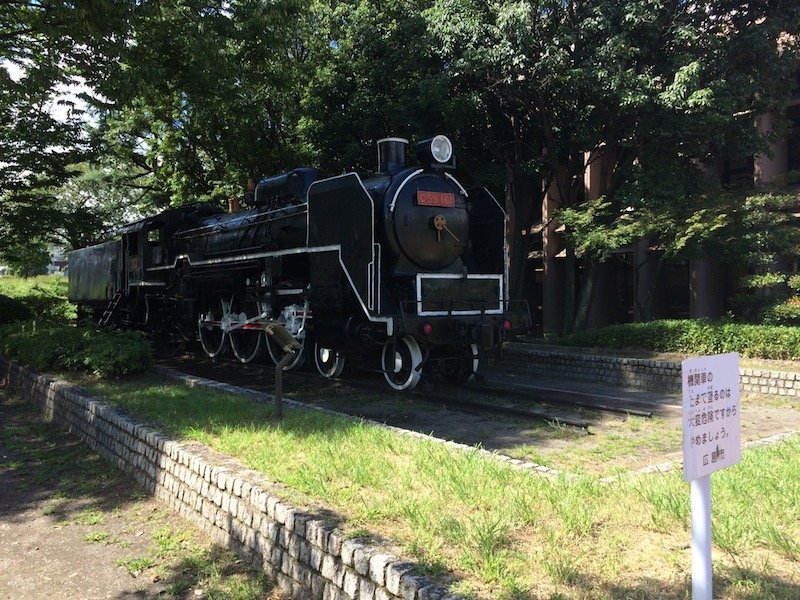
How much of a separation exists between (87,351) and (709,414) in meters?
9.08

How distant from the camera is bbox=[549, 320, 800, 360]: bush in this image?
10.5 metres

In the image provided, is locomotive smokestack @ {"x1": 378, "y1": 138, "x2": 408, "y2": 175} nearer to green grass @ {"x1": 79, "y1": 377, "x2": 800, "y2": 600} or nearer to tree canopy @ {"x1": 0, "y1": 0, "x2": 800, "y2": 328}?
tree canopy @ {"x1": 0, "y1": 0, "x2": 800, "y2": 328}

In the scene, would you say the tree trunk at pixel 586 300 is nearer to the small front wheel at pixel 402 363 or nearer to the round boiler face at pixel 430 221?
the round boiler face at pixel 430 221

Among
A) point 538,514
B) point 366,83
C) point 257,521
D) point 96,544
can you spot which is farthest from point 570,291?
point 96,544

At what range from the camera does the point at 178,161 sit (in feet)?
69.9

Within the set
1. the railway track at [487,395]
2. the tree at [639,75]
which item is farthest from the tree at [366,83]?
the railway track at [487,395]

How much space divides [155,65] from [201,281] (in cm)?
459

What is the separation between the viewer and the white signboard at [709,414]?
253 centimetres

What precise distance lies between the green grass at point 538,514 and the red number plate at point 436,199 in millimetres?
4397

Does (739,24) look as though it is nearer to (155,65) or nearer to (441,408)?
(441,408)

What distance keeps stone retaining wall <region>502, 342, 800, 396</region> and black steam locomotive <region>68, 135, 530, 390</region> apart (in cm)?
231

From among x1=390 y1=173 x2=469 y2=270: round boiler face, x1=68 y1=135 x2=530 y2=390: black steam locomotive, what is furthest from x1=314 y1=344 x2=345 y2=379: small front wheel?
x1=390 y1=173 x2=469 y2=270: round boiler face

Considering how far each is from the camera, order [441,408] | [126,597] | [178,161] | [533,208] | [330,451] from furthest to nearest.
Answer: [178,161] → [533,208] → [441,408] → [330,451] → [126,597]

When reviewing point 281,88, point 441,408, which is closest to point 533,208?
point 281,88
